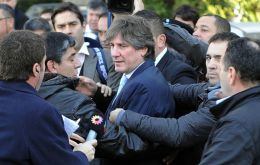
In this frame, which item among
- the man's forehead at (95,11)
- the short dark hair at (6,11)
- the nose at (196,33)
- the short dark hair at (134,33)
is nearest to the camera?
the short dark hair at (134,33)

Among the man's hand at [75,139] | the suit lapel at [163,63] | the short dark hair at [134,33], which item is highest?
the short dark hair at [134,33]

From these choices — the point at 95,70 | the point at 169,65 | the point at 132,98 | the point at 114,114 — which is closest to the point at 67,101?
the point at 114,114

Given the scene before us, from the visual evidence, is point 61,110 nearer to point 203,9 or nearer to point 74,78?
point 74,78

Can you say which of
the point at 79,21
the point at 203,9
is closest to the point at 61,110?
the point at 79,21

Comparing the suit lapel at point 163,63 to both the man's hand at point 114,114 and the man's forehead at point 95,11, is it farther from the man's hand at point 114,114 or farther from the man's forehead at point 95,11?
the man's forehead at point 95,11

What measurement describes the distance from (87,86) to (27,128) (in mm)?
1666

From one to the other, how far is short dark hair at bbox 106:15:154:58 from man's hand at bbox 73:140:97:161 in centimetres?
102

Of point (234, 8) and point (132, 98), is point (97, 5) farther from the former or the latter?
point (132, 98)

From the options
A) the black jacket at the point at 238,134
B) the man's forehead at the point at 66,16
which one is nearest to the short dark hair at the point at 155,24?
the man's forehead at the point at 66,16

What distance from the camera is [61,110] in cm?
514

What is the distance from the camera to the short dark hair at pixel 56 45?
5449 mm

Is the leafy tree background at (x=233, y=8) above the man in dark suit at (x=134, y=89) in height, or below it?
below

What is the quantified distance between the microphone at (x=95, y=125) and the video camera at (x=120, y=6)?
8.46 feet

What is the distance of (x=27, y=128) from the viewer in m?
4.30
